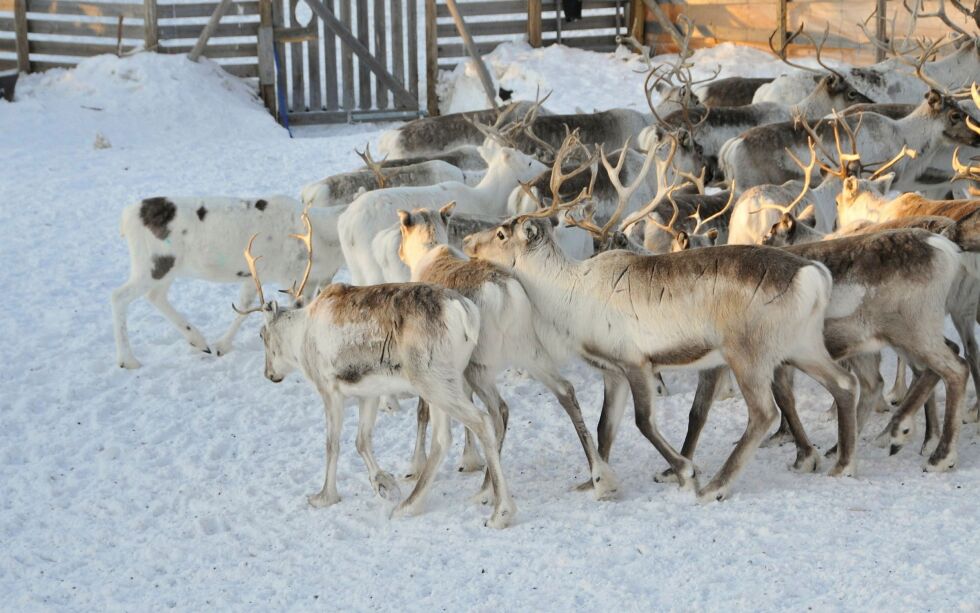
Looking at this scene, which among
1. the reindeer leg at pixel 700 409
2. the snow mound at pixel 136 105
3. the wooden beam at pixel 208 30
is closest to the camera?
the reindeer leg at pixel 700 409

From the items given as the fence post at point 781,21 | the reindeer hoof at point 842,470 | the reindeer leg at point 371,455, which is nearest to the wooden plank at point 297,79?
the fence post at point 781,21

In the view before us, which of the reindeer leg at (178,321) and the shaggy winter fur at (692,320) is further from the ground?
the shaggy winter fur at (692,320)

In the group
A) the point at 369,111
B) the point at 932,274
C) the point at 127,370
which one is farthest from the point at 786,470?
the point at 369,111

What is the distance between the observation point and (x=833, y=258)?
5.19 m

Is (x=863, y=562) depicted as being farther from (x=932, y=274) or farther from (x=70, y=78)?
(x=70, y=78)

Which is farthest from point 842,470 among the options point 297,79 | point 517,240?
point 297,79

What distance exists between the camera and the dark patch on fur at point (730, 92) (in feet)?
42.7

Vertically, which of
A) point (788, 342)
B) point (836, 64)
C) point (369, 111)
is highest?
point (788, 342)

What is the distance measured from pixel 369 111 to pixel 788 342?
13.0 m

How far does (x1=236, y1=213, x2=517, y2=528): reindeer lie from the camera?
4855mm

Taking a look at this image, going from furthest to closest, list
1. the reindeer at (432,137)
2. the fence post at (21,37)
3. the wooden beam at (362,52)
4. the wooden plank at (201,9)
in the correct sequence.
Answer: the wooden beam at (362,52)
the wooden plank at (201,9)
the fence post at (21,37)
the reindeer at (432,137)

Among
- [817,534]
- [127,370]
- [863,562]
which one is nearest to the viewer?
[863,562]

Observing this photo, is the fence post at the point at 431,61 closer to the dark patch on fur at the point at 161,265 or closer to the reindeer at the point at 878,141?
the reindeer at the point at 878,141

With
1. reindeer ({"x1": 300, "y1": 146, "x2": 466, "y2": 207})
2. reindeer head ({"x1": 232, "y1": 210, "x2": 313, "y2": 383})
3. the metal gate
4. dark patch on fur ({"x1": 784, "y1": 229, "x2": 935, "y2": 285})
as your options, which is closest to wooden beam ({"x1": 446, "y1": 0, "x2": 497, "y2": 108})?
the metal gate
